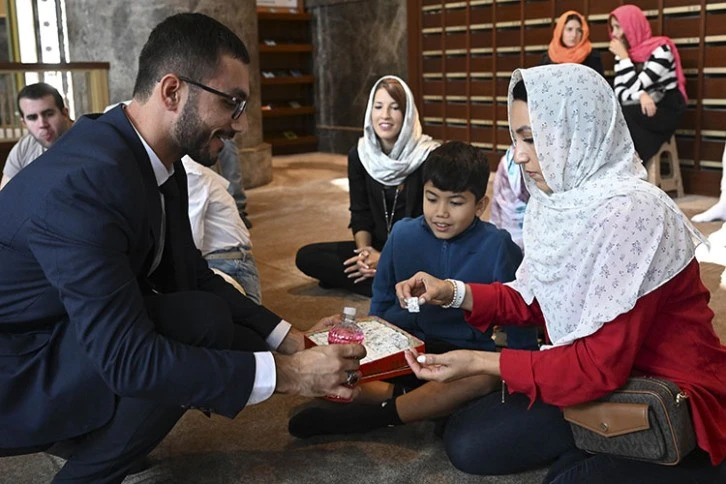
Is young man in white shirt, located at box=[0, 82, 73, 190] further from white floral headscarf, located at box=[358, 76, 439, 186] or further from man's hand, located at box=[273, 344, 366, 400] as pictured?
man's hand, located at box=[273, 344, 366, 400]

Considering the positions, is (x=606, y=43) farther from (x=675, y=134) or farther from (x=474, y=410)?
(x=474, y=410)

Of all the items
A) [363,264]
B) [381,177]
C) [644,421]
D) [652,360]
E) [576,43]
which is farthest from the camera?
[576,43]

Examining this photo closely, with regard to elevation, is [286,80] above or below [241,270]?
above

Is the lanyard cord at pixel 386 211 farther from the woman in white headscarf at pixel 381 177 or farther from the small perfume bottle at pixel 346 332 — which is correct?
the small perfume bottle at pixel 346 332

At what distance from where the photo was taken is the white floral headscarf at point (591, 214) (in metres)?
1.66

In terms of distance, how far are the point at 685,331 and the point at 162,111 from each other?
1217 millimetres

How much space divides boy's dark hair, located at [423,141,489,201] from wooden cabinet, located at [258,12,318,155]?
22.6ft

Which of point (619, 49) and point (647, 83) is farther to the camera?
point (619, 49)

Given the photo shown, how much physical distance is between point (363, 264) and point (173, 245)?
65.5 inches

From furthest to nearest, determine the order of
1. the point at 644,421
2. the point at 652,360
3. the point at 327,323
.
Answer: the point at 327,323
the point at 652,360
the point at 644,421

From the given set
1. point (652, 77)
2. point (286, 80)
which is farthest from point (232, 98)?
point (286, 80)

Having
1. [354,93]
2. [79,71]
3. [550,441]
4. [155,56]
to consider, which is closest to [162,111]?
[155,56]

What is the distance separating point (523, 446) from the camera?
199 centimetres

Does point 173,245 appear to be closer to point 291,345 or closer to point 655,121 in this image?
point 291,345
